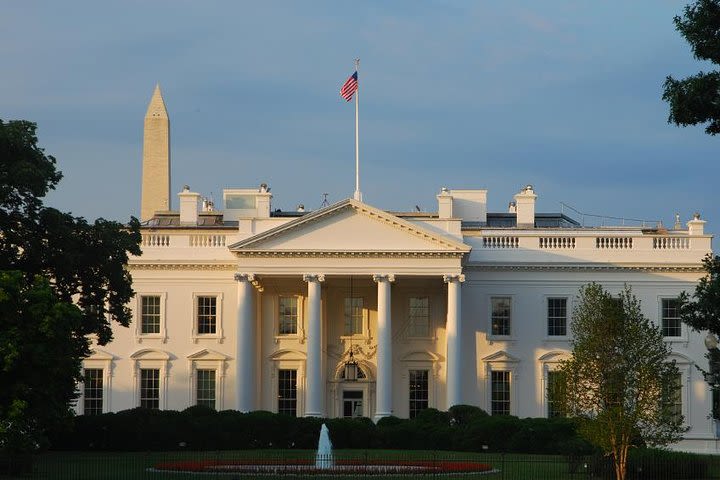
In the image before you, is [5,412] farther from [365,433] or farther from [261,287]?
[261,287]

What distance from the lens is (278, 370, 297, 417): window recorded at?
70.0m

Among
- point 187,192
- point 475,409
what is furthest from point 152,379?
point 475,409

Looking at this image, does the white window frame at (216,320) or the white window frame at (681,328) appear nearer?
the white window frame at (681,328)

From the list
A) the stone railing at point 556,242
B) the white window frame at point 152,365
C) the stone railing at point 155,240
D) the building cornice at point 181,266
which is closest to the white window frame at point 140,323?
the white window frame at point 152,365

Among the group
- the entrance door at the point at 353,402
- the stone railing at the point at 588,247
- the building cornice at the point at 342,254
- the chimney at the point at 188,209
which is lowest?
the entrance door at the point at 353,402

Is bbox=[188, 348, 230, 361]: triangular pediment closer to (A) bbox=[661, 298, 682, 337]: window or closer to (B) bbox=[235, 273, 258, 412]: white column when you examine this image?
(B) bbox=[235, 273, 258, 412]: white column

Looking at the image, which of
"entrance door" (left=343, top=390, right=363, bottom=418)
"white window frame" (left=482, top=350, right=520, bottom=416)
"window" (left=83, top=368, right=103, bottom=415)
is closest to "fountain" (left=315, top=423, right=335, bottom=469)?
"entrance door" (left=343, top=390, right=363, bottom=418)

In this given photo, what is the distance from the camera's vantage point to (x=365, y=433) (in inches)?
2370

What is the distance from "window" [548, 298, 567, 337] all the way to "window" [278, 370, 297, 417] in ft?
40.6

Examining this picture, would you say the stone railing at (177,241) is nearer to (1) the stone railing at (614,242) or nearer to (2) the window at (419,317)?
(2) the window at (419,317)

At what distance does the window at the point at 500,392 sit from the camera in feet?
229

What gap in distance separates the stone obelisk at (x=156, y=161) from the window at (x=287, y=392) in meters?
29.1

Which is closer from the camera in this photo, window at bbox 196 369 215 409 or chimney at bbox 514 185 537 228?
window at bbox 196 369 215 409

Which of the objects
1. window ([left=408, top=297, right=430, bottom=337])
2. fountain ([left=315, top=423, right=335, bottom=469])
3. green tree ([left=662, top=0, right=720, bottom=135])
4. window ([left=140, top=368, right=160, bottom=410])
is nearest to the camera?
green tree ([left=662, top=0, right=720, bottom=135])
